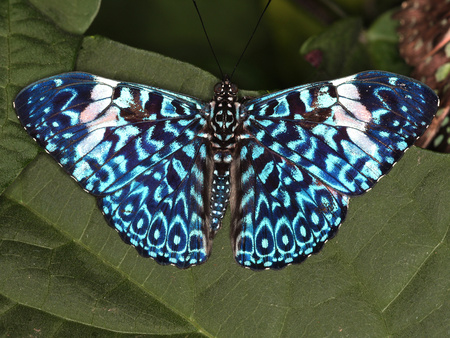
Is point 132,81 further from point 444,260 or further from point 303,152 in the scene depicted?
point 444,260

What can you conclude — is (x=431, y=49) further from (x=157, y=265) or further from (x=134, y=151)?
(x=157, y=265)

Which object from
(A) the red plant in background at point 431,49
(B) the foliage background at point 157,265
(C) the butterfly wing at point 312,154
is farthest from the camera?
(A) the red plant in background at point 431,49

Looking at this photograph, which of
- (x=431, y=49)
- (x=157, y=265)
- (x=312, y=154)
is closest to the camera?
(x=312, y=154)

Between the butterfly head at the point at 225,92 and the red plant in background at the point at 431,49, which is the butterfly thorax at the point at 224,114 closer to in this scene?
the butterfly head at the point at 225,92

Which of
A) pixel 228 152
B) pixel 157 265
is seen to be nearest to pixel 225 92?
pixel 228 152

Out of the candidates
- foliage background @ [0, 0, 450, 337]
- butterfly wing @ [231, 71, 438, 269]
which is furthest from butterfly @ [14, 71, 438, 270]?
foliage background @ [0, 0, 450, 337]

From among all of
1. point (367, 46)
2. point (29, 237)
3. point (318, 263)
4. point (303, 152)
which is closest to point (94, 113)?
point (29, 237)

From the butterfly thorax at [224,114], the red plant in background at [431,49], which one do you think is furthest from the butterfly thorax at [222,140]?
the red plant in background at [431,49]
